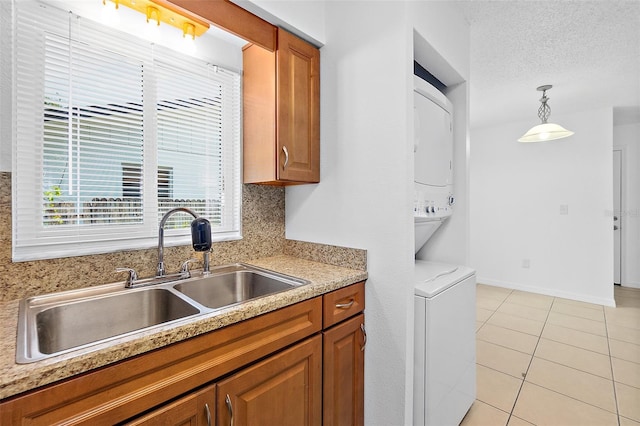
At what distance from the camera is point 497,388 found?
6.79ft

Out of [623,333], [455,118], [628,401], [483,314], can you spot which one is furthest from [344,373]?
[623,333]

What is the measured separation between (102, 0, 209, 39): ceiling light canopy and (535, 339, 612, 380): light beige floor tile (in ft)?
10.9

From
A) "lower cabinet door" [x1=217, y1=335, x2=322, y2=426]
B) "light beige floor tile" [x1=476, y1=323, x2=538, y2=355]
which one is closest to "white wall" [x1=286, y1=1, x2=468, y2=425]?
"lower cabinet door" [x1=217, y1=335, x2=322, y2=426]

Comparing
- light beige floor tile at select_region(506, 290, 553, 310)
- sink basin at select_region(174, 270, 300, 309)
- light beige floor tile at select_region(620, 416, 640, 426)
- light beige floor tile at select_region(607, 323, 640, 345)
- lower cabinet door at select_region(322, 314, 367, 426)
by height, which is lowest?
light beige floor tile at select_region(620, 416, 640, 426)

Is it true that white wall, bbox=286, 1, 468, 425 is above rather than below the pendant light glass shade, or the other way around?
below

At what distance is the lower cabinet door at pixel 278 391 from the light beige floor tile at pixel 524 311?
10.0 feet

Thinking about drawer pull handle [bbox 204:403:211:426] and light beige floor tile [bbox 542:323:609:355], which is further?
light beige floor tile [bbox 542:323:609:355]

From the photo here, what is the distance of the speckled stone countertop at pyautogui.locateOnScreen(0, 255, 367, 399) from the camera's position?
0.63m

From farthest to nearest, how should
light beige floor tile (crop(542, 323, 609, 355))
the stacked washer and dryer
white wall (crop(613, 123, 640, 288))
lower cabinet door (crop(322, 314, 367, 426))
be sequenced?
A: 1. white wall (crop(613, 123, 640, 288))
2. light beige floor tile (crop(542, 323, 609, 355))
3. the stacked washer and dryer
4. lower cabinet door (crop(322, 314, 367, 426))

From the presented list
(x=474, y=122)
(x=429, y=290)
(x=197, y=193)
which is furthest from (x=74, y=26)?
(x=474, y=122)

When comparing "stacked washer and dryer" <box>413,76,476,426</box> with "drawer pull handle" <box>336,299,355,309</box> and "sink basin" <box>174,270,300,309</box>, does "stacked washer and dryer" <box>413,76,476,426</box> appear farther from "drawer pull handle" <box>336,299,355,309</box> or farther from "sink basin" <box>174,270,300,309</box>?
"sink basin" <box>174,270,300,309</box>

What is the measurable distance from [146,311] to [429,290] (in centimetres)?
126

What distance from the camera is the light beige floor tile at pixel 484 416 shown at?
5.76 ft

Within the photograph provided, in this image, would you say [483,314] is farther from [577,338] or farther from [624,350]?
[624,350]
